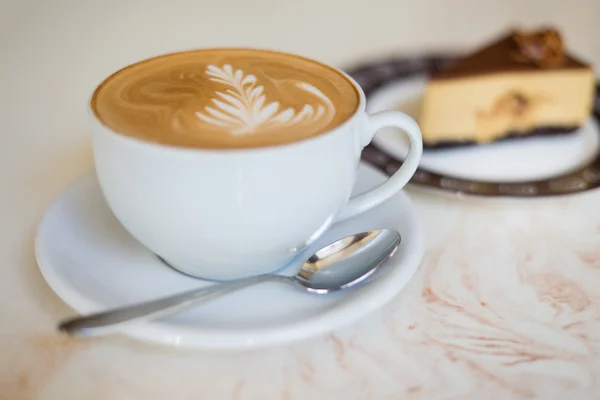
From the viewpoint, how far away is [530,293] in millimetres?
584

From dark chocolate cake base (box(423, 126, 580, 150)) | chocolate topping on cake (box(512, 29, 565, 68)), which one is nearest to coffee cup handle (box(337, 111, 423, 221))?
dark chocolate cake base (box(423, 126, 580, 150))

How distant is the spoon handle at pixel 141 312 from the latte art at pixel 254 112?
14 cm

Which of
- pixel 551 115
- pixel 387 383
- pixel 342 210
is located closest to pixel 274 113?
pixel 342 210

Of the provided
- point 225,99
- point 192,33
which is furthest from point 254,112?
point 192,33

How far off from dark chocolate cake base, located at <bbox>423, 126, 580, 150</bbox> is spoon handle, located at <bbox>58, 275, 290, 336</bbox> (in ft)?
1.63

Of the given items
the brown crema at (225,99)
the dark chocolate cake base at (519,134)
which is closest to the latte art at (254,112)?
the brown crema at (225,99)

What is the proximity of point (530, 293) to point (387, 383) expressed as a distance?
0.20 meters

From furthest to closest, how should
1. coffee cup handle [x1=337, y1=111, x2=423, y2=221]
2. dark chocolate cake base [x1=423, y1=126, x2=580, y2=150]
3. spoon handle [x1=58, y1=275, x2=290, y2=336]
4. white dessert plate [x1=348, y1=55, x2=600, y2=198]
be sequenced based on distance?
dark chocolate cake base [x1=423, y1=126, x2=580, y2=150]
white dessert plate [x1=348, y1=55, x2=600, y2=198]
coffee cup handle [x1=337, y1=111, x2=423, y2=221]
spoon handle [x1=58, y1=275, x2=290, y2=336]

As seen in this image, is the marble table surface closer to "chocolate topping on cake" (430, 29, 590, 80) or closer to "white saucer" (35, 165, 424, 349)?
"white saucer" (35, 165, 424, 349)

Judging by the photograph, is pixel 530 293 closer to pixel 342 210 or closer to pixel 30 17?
pixel 342 210

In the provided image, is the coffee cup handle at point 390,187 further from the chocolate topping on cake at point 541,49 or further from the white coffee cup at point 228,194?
the chocolate topping on cake at point 541,49

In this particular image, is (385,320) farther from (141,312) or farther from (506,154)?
(506,154)

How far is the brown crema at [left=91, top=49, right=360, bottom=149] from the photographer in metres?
0.50

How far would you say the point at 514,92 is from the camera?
104 centimetres
